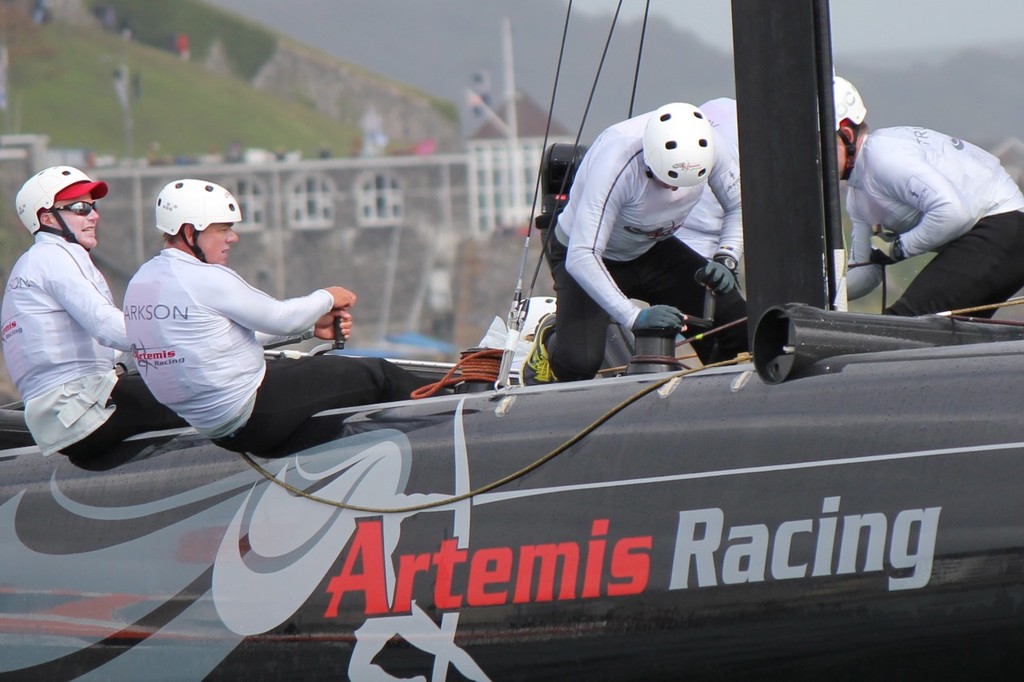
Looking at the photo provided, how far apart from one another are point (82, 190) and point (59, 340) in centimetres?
58

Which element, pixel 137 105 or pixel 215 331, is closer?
pixel 215 331

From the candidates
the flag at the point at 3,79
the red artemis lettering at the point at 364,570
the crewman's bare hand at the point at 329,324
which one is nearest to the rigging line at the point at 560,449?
the red artemis lettering at the point at 364,570

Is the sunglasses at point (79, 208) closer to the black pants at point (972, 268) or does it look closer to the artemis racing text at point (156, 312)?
the artemis racing text at point (156, 312)

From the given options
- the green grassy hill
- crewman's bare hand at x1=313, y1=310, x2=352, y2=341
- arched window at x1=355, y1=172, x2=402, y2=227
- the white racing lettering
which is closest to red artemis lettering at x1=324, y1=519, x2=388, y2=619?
crewman's bare hand at x1=313, y1=310, x2=352, y2=341

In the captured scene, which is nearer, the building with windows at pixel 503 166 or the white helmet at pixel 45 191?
the white helmet at pixel 45 191

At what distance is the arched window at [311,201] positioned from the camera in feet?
247

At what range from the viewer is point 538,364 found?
19.6ft

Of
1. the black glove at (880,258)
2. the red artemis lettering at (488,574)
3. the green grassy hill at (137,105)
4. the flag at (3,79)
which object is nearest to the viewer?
the red artemis lettering at (488,574)

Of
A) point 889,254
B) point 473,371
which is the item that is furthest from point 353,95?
point 473,371

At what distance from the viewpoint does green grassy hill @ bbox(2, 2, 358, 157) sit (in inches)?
3639

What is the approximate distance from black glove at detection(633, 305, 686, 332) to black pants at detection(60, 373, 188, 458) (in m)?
1.62

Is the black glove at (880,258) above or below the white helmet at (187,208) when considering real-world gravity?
below

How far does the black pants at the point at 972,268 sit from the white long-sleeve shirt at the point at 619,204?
2.71 ft

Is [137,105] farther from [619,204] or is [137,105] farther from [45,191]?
[619,204]
